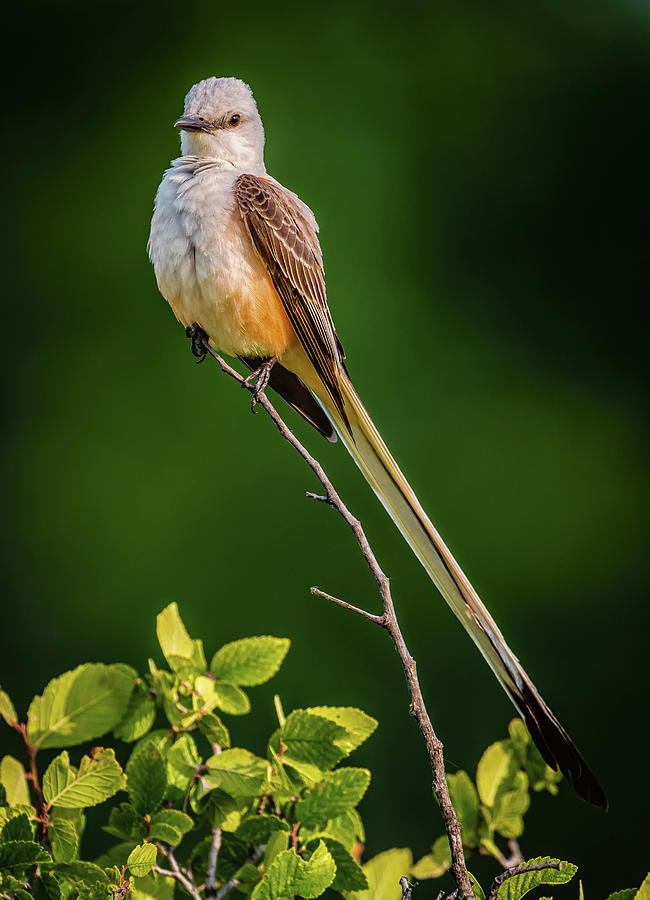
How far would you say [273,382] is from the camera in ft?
8.88

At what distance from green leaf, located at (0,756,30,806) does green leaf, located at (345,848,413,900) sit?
580mm

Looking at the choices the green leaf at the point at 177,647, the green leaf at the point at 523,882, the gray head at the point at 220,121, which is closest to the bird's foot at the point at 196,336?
the gray head at the point at 220,121

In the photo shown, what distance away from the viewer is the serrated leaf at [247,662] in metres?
1.60

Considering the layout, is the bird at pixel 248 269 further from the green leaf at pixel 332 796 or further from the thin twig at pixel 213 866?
the thin twig at pixel 213 866

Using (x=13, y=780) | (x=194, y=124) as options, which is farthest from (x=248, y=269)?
(x=13, y=780)

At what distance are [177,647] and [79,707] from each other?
0.61 feet

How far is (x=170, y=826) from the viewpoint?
1390mm

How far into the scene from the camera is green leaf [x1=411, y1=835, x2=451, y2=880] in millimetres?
1650

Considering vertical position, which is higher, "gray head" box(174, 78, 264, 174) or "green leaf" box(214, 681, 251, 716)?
"gray head" box(174, 78, 264, 174)

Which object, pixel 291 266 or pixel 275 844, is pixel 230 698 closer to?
pixel 275 844

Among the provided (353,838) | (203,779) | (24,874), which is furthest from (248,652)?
(24,874)

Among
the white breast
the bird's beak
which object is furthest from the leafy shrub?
the bird's beak

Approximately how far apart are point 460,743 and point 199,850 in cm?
288

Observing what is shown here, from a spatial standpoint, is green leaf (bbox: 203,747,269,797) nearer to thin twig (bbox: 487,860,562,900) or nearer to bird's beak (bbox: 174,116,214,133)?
thin twig (bbox: 487,860,562,900)
